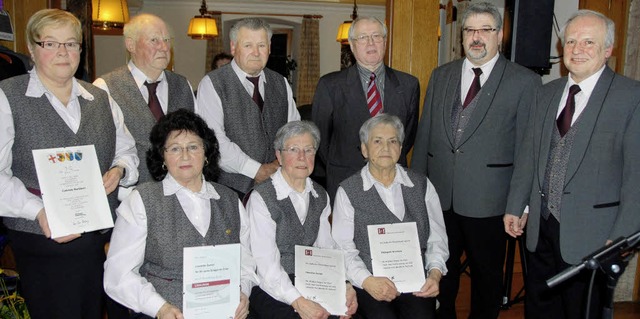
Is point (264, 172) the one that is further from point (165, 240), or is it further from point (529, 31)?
point (529, 31)

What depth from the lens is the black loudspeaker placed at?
11.7 feet

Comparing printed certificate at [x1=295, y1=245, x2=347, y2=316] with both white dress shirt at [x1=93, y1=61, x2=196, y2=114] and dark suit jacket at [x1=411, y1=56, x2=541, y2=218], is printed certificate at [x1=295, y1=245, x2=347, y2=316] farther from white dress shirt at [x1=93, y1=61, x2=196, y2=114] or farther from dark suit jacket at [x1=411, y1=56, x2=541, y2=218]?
white dress shirt at [x1=93, y1=61, x2=196, y2=114]

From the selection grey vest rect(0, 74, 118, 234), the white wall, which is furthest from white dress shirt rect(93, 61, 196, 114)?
the white wall

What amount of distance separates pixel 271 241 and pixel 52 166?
2.94ft

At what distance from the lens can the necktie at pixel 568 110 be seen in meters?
2.19

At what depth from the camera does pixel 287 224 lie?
7.80 feet

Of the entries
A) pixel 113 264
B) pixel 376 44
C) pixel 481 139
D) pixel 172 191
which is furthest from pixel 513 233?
pixel 113 264

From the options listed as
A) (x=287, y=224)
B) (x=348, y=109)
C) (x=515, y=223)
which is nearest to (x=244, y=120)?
(x=348, y=109)

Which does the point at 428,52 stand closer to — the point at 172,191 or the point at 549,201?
the point at 549,201

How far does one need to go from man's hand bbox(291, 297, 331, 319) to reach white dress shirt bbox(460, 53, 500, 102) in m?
1.18

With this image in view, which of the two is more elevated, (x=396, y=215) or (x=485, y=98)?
(x=485, y=98)

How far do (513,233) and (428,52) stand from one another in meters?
1.66

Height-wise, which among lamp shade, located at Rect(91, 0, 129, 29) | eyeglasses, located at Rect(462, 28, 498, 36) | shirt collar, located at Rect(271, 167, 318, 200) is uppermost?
lamp shade, located at Rect(91, 0, 129, 29)

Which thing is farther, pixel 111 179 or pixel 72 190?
pixel 111 179
